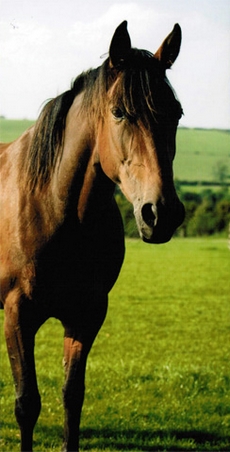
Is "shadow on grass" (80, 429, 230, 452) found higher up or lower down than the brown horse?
lower down

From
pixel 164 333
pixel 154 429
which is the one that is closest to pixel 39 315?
pixel 154 429

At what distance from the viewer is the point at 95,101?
3.14 m

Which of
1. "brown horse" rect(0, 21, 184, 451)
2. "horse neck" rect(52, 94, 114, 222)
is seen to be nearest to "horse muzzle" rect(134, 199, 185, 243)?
"brown horse" rect(0, 21, 184, 451)

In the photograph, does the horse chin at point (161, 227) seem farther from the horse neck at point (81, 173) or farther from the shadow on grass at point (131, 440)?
the shadow on grass at point (131, 440)

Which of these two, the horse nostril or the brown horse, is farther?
the brown horse

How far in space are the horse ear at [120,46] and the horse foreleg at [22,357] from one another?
134cm

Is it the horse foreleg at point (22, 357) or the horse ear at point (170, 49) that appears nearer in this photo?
the horse ear at point (170, 49)

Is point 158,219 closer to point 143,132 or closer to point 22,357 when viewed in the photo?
point 143,132

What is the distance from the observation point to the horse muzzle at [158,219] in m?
2.62

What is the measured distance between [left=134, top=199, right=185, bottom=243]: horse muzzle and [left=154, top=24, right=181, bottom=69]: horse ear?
76cm

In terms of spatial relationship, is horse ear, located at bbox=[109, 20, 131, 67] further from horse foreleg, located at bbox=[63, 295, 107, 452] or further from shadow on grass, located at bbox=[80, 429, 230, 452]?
shadow on grass, located at bbox=[80, 429, 230, 452]

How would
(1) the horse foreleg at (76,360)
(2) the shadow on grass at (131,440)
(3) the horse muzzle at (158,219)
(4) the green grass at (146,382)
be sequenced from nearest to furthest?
1. (3) the horse muzzle at (158,219)
2. (1) the horse foreleg at (76,360)
3. (2) the shadow on grass at (131,440)
4. (4) the green grass at (146,382)

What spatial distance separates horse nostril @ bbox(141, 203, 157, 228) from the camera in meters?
2.66

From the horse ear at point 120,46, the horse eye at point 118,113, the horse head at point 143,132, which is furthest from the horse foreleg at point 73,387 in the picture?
the horse ear at point 120,46
